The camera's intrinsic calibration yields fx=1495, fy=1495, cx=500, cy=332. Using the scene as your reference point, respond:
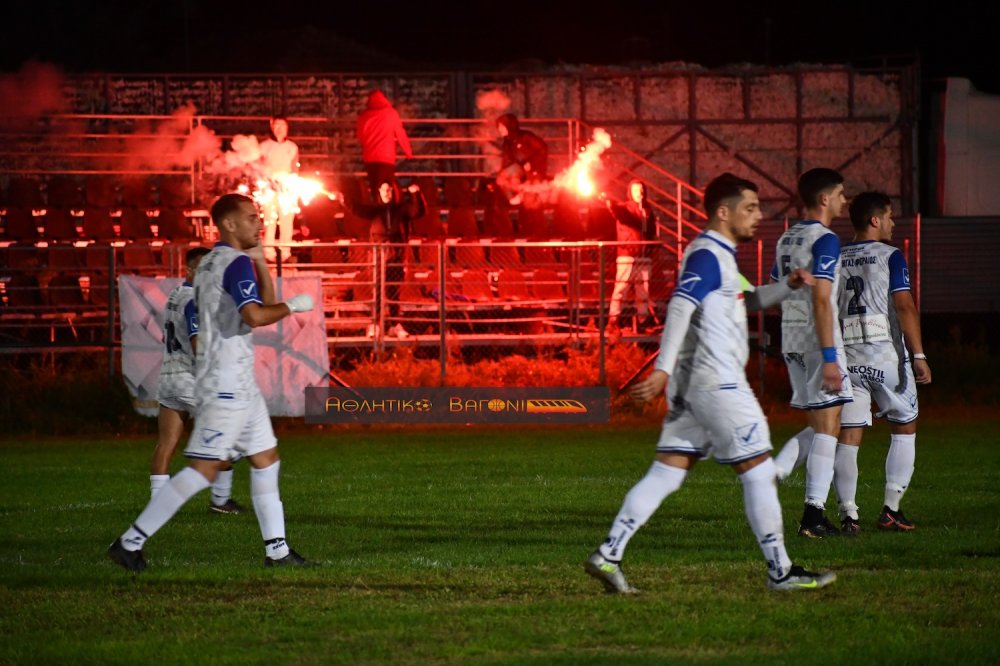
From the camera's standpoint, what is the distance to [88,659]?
6188 mm

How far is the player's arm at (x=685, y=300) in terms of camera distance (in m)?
6.89

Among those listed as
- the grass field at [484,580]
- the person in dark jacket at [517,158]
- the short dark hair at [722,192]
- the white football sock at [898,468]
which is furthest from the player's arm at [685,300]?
the person in dark jacket at [517,158]

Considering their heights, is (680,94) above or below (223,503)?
above

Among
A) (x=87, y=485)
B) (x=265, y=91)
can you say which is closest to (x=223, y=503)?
(x=87, y=485)

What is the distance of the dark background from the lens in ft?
137

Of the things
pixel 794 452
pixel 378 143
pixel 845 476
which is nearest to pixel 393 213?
pixel 378 143

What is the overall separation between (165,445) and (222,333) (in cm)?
Result: 273

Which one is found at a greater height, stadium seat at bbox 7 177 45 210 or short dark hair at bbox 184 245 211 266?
stadium seat at bbox 7 177 45 210

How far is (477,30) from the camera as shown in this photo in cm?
4434

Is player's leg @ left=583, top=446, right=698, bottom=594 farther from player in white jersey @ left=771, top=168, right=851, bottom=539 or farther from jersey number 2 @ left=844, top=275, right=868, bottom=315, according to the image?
jersey number 2 @ left=844, top=275, right=868, bottom=315

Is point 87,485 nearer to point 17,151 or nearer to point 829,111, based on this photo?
point 17,151

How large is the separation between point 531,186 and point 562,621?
58.0 ft

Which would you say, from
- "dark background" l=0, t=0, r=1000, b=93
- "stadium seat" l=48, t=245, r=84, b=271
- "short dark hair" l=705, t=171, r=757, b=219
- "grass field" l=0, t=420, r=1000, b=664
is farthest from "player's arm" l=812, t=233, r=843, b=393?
"dark background" l=0, t=0, r=1000, b=93

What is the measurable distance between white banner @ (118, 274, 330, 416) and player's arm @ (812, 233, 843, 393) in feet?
33.7
